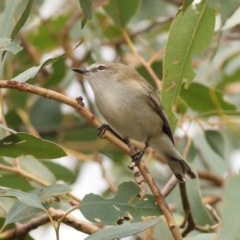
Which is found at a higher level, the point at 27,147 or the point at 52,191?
the point at 27,147

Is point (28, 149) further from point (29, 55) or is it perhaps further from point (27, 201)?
point (29, 55)

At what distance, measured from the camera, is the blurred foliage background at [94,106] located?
8.16 ft

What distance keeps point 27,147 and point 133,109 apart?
102 cm

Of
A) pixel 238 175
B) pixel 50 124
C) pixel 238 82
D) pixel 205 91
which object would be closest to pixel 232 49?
pixel 238 82

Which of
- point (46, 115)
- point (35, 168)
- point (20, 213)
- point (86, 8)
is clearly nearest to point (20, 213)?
point (20, 213)

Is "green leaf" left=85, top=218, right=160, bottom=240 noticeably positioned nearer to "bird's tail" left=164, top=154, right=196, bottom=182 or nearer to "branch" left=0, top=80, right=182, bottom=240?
"branch" left=0, top=80, right=182, bottom=240

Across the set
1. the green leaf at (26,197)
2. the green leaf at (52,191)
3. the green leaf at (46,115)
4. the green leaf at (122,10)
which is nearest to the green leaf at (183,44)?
the green leaf at (52,191)

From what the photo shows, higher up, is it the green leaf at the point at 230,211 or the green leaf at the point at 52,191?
the green leaf at the point at 52,191

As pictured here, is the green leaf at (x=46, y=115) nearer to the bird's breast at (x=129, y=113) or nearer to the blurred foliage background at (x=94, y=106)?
the blurred foliage background at (x=94, y=106)

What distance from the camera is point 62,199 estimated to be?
1.76 metres

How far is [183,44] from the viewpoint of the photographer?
6.48ft

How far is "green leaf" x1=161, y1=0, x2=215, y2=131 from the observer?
1.95 m

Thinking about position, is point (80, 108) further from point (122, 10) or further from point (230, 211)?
point (122, 10)

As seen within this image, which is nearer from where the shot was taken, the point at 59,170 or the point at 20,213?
the point at 20,213
